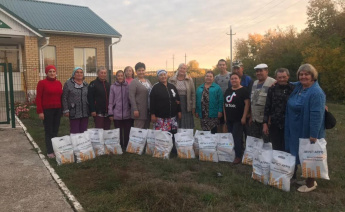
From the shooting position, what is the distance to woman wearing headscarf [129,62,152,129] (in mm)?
5660

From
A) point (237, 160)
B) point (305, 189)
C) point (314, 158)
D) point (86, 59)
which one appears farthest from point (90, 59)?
point (314, 158)

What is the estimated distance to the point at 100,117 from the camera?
5.80m

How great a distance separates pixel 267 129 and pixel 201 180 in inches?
51.8

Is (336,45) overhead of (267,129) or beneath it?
overhead

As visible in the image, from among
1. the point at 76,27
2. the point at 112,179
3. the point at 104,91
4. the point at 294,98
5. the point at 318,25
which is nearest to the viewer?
the point at 294,98

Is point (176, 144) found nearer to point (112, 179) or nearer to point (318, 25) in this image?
point (112, 179)

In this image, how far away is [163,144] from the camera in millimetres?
5512

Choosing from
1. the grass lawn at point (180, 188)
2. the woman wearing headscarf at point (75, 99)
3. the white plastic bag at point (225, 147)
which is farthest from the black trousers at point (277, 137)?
the woman wearing headscarf at point (75, 99)

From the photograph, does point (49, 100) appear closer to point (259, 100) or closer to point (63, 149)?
point (63, 149)

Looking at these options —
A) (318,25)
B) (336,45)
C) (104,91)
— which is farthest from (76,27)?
(318,25)

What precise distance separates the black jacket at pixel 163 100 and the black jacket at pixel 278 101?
1839mm

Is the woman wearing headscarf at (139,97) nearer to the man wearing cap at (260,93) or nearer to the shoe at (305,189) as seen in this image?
the man wearing cap at (260,93)

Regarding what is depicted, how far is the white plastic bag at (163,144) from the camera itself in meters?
5.49

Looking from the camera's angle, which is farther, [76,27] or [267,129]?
[76,27]
